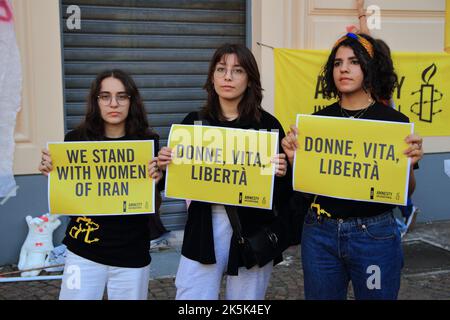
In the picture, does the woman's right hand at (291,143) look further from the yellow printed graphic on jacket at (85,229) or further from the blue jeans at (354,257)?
the yellow printed graphic on jacket at (85,229)

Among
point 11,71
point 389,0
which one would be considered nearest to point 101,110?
point 11,71

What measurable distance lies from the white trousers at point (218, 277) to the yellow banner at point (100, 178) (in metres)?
0.41

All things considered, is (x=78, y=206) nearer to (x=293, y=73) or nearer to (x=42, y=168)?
(x=42, y=168)

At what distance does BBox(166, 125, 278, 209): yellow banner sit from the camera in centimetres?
271

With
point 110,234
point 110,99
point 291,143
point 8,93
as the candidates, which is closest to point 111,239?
point 110,234

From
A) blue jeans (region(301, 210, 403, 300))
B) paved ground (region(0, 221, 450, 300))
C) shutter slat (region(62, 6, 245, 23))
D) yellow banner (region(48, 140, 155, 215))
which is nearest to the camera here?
blue jeans (region(301, 210, 403, 300))

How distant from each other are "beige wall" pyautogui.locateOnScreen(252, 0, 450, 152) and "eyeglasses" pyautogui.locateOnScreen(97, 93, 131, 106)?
3331 millimetres

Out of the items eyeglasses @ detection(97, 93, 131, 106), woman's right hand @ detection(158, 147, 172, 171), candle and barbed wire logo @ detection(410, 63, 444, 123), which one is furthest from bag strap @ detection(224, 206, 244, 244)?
candle and barbed wire logo @ detection(410, 63, 444, 123)

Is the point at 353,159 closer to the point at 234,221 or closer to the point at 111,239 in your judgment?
the point at 234,221

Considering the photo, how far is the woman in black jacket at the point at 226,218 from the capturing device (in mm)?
2629

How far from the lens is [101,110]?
284 centimetres

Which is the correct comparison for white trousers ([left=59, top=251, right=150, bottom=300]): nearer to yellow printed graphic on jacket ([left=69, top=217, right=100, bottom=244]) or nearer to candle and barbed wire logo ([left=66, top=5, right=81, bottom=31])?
yellow printed graphic on jacket ([left=69, top=217, right=100, bottom=244])

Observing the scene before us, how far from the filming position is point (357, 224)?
2.50m

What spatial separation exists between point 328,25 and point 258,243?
4257 millimetres
